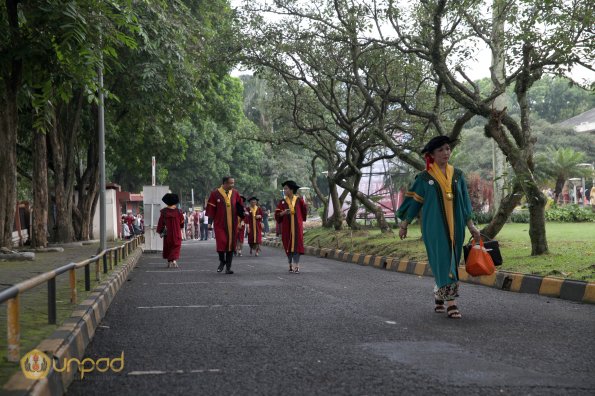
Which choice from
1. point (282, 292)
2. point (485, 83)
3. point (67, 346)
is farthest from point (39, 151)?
point (485, 83)

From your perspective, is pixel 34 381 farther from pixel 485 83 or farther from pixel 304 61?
pixel 485 83

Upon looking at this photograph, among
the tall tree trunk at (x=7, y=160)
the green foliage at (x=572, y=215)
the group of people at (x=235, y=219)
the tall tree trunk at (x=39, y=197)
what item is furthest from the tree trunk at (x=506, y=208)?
the green foliage at (x=572, y=215)

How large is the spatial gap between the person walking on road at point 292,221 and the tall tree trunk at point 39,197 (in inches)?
264

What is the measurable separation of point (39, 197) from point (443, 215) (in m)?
13.4

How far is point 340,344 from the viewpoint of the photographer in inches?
231

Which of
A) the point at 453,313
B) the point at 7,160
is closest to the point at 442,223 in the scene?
the point at 453,313

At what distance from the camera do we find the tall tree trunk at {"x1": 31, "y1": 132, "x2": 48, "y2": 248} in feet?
61.7

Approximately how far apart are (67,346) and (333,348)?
74.1 inches

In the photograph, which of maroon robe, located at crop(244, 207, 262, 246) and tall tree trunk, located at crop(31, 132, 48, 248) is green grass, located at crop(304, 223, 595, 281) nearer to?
maroon robe, located at crop(244, 207, 262, 246)

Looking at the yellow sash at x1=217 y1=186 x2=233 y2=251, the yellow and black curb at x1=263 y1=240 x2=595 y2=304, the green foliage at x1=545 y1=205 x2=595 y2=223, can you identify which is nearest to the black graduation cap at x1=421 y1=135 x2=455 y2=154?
the yellow and black curb at x1=263 y1=240 x2=595 y2=304

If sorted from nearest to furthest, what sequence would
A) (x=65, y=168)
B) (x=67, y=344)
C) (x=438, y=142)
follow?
(x=67, y=344) → (x=438, y=142) → (x=65, y=168)

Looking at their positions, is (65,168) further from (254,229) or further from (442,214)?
(442,214)

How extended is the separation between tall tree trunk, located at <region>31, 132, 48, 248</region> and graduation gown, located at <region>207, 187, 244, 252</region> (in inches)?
229

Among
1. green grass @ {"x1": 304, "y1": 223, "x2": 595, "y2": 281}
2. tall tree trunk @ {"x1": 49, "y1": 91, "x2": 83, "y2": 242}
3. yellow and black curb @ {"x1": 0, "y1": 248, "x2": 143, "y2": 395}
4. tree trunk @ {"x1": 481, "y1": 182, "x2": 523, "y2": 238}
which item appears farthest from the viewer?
tall tree trunk @ {"x1": 49, "y1": 91, "x2": 83, "y2": 242}
